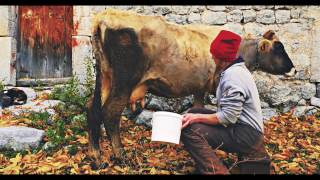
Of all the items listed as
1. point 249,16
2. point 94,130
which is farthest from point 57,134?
point 249,16

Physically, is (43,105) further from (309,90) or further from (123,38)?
(309,90)

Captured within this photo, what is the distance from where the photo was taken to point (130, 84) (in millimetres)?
4828

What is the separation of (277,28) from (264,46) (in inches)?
48.1

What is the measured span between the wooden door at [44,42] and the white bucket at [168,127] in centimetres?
374

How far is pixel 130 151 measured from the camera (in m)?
5.03

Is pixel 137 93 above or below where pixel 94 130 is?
above

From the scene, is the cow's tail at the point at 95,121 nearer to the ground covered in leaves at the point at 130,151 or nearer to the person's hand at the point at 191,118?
the ground covered in leaves at the point at 130,151

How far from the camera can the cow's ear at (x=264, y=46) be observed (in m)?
5.58

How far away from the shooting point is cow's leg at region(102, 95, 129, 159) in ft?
15.6

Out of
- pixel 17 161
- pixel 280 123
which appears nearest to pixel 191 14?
pixel 280 123

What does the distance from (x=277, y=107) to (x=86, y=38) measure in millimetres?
3086

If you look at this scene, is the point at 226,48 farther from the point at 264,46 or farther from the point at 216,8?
the point at 216,8

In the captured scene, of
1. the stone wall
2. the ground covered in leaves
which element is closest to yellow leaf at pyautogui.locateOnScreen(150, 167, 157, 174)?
the ground covered in leaves

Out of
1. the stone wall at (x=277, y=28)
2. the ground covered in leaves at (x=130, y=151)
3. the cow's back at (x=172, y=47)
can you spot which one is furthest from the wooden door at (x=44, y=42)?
the cow's back at (x=172, y=47)
